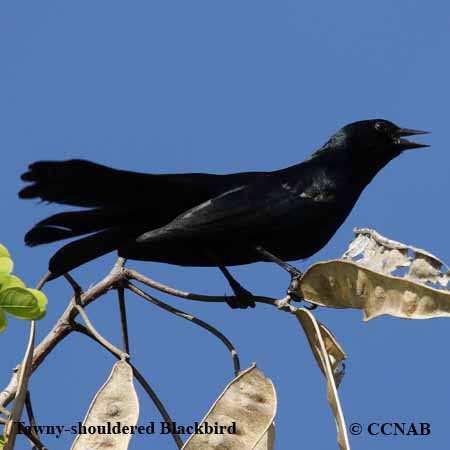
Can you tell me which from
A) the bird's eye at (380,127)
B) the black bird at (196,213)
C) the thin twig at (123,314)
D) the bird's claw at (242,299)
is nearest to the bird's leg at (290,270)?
the black bird at (196,213)

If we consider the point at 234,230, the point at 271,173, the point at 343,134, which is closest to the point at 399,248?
the point at 234,230

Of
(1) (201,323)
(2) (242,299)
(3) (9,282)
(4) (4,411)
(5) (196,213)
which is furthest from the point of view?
(2) (242,299)

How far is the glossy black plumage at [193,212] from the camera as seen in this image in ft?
11.4

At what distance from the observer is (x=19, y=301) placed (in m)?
2.30

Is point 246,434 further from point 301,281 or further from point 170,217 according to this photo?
point 170,217

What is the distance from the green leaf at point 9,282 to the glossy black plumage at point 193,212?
0.88 meters

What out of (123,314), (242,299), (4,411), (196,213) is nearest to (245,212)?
(196,213)

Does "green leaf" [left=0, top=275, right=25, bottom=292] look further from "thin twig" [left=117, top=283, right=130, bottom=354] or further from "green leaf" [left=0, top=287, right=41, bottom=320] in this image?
"thin twig" [left=117, top=283, right=130, bottom=354]

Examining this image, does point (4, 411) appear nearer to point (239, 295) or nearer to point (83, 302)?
point (83, 302)

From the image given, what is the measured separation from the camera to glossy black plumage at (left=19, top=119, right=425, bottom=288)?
3.46 m

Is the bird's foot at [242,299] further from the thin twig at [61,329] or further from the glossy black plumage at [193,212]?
the thin twig at [61,329]

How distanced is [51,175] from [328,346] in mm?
1184

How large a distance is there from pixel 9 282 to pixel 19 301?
2.1 inches

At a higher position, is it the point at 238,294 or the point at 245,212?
the point at 245,212
